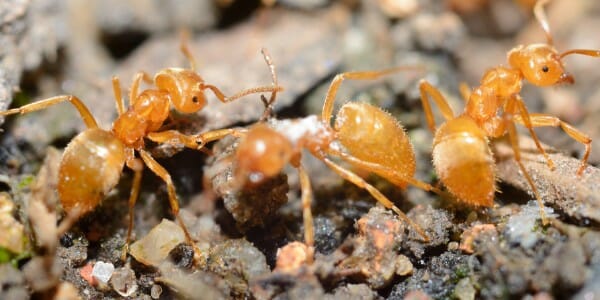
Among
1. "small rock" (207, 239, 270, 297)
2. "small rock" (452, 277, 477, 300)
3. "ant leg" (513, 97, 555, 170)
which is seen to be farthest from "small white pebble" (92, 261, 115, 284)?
"ant leg" (513, 97, 555, 170)

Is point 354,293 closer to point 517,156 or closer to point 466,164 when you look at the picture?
point 466,164

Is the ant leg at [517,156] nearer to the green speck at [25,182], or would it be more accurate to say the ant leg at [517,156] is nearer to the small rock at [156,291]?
the small rock at [156,291]

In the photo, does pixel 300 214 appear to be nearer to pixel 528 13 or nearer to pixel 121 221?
pixel 121 221

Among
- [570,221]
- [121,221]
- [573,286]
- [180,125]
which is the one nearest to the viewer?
[573,286]

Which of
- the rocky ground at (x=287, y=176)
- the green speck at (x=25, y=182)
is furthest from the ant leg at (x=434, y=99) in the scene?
the green speck at (x=25, y=182)

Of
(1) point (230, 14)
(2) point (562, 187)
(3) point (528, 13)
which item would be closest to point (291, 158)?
(2) point (562, 187)

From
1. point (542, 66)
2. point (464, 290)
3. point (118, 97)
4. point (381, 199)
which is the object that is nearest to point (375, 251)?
point (381, 199)
